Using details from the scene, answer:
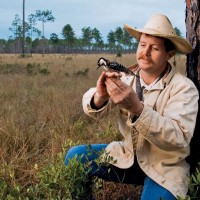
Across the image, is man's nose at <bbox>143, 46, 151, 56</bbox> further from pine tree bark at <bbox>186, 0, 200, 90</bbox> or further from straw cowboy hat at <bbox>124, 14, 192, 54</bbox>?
pine tree bark at <bbox>186, 0, 200, 90</bbox>

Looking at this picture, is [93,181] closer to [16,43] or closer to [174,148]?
[174,148]

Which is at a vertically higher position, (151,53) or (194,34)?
(194,34)

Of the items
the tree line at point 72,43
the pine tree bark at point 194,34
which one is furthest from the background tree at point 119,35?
the pine tree bark at point 194,34

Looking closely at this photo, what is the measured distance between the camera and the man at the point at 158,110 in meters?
1.98

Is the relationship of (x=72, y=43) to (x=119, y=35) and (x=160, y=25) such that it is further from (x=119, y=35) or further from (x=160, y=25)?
(x=160, y=25)

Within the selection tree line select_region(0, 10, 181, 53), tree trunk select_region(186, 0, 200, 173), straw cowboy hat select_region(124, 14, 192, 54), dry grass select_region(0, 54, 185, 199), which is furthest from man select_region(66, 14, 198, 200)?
tree line select_region(0, 10, 181, 53)

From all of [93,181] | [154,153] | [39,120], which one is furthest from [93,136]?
[154,153]

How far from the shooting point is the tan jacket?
1907 millimetres

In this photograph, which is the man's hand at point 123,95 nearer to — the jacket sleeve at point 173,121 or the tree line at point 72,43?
the jacket sleeve at point 173,121

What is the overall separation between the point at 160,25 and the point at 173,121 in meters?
0.54

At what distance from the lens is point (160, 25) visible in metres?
2.14

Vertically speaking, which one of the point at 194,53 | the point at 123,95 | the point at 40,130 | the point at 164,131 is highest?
the point at 194,53

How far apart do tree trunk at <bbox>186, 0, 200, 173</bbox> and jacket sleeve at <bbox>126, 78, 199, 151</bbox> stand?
1.41 feet

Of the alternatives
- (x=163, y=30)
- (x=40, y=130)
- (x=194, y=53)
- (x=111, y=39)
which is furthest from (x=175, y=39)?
(x=111, y=39)
